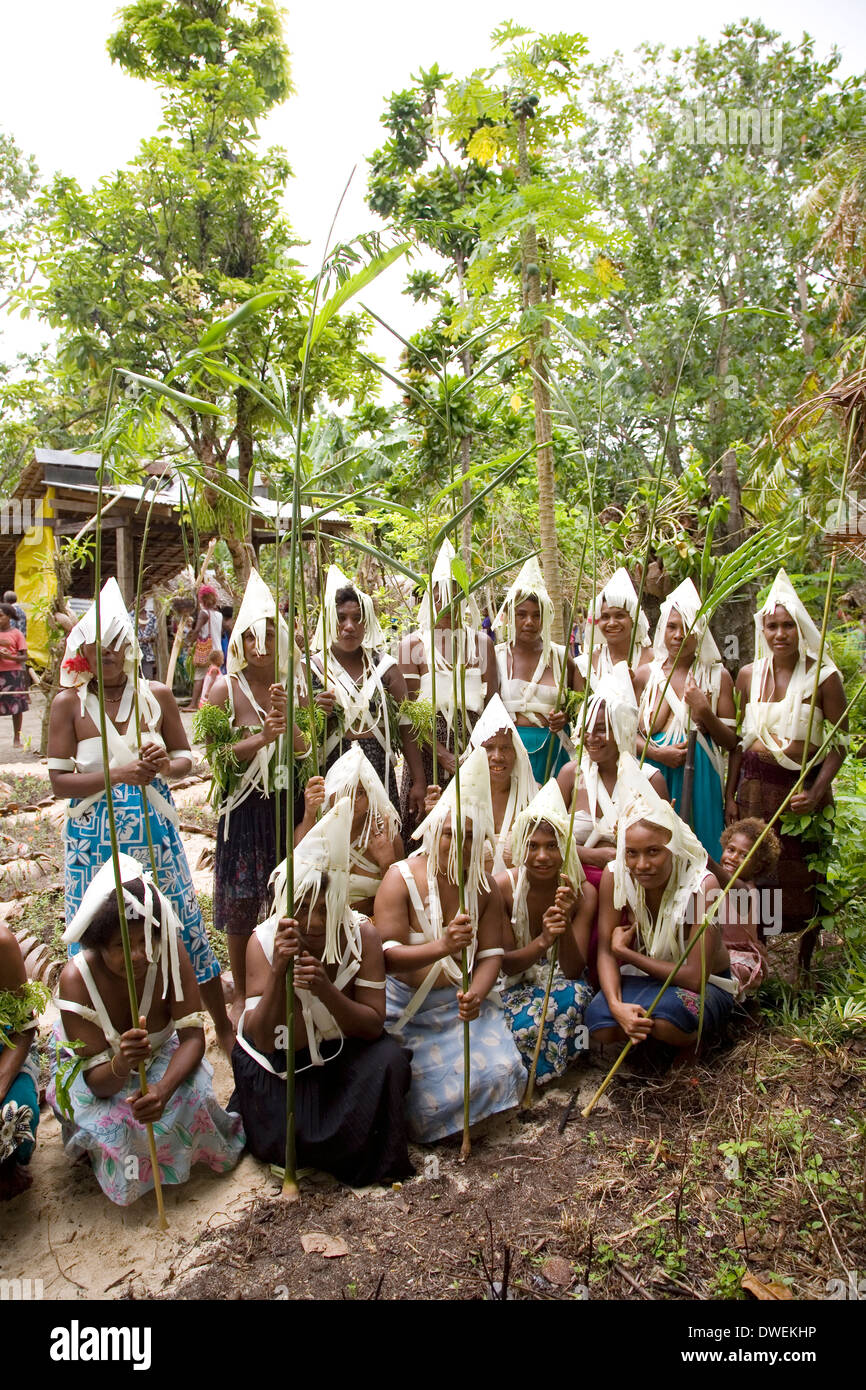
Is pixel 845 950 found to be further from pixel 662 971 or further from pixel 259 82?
pixel 259 82

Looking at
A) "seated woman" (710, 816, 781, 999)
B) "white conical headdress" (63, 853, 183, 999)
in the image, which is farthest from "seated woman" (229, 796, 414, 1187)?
"seated woman" (710, 816, 781, 999)

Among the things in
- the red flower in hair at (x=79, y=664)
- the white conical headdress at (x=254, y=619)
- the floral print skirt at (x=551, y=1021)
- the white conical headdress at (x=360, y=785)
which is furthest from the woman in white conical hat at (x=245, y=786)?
the floral print skirt at (x=551, y=1021)

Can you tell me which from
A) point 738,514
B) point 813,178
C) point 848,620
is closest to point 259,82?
point 813,178

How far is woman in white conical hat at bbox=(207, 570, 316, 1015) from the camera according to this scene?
356cm

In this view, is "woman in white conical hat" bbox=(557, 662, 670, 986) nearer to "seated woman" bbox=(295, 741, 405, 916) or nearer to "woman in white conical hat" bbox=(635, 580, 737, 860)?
"woman in white conical hat" bbox=(635, 580, 737, 860)

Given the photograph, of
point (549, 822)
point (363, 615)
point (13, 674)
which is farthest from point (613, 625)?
point (13, 674)

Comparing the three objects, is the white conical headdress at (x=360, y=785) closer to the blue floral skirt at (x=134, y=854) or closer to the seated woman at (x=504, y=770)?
the seated woman at (x=504, y=770)

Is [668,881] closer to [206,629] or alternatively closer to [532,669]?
[532,669]

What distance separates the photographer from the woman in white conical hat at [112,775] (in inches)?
123

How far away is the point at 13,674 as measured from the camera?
10.4 metres

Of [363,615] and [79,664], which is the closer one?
[79,664]

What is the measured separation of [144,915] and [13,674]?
8964mm

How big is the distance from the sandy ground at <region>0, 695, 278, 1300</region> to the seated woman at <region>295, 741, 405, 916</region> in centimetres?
102

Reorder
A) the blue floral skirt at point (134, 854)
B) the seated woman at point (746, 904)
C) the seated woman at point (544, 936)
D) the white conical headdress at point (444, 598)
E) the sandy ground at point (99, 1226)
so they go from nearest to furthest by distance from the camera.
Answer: the sandy ground at point (99, 1226), the seated woman at point (544, 936), the blue floral skirt at point (134, 854), the seated woman at point (746, 904), the white conical headdress at point (444, 598)
